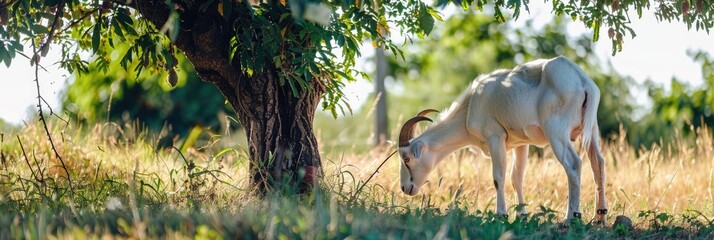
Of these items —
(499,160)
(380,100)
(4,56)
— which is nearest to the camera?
(4,56)

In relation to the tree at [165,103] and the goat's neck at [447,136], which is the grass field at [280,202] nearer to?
the goat's neck at [447,136]

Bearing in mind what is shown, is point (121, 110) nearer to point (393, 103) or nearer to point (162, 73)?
point (162, 73)

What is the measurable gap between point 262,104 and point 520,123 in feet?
7.15

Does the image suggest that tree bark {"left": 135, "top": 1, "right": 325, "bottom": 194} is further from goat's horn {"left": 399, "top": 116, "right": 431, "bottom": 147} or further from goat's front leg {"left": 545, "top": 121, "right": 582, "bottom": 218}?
goat's front leg {"left": 545, "top": 121, "right": 582, "bottom": 218}

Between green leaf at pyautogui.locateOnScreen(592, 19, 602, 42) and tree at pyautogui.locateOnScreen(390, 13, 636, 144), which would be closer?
green leaf at pyautogui.locateOnScreen(592, 19, 602, 42)

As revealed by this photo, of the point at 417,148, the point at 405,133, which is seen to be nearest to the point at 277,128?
the point at 405,133

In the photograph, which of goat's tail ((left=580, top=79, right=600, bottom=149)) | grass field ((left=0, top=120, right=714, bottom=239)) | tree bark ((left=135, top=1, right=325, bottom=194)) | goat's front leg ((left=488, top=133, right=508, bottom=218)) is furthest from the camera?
goat's front leg ((left=488, top=133, right=508, bottom=218))

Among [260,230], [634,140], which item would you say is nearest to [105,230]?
[260,230]

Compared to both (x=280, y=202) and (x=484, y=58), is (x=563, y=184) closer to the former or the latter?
(x=280, y=202)

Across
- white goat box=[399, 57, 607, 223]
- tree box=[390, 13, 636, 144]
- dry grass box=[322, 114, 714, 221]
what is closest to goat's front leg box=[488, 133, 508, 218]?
white goat box=[399, 57, 607, 223]

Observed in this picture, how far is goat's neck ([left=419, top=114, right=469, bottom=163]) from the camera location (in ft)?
31.3

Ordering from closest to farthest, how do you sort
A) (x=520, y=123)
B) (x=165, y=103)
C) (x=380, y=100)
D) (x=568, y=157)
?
(x=568, y=157) → (x=520, y=123) → (x=165, y=103) → (x=380, y=100)

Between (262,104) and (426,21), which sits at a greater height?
(426,21)

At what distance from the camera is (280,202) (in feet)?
26.0
